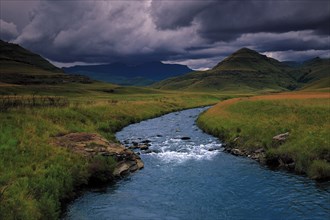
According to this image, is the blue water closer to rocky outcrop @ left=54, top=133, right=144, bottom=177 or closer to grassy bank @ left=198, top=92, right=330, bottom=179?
rocky outcrop @ left=54, top=133, right=144, bottom=177

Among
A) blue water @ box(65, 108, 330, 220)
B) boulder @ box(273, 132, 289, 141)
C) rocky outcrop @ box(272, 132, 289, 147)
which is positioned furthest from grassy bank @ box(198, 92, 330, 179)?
blue water @ box(65, 108, 330, 220)

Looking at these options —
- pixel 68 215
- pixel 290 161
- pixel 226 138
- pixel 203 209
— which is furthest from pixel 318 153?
pixel 68 215

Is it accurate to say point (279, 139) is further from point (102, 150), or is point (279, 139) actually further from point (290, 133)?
point (102, 150)

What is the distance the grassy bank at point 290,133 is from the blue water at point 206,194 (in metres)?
1.98

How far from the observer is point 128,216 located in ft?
71.2

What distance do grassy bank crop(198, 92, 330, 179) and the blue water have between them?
1983 mm

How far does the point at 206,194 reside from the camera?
84.2ft

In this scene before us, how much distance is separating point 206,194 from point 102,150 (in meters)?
11.9

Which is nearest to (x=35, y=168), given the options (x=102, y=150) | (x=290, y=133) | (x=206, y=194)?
(x=102, y=150)

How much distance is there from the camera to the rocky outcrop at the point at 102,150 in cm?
3161

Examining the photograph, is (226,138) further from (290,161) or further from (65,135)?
(65,135)

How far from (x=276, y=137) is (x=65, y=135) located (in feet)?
77.6

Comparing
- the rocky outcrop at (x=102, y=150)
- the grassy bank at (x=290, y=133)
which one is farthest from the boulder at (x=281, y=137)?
the rocky outcrop at (x=102, y=150)

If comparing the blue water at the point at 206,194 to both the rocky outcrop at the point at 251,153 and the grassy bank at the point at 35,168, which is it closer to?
the rocky outcrop at the point at 251,153
